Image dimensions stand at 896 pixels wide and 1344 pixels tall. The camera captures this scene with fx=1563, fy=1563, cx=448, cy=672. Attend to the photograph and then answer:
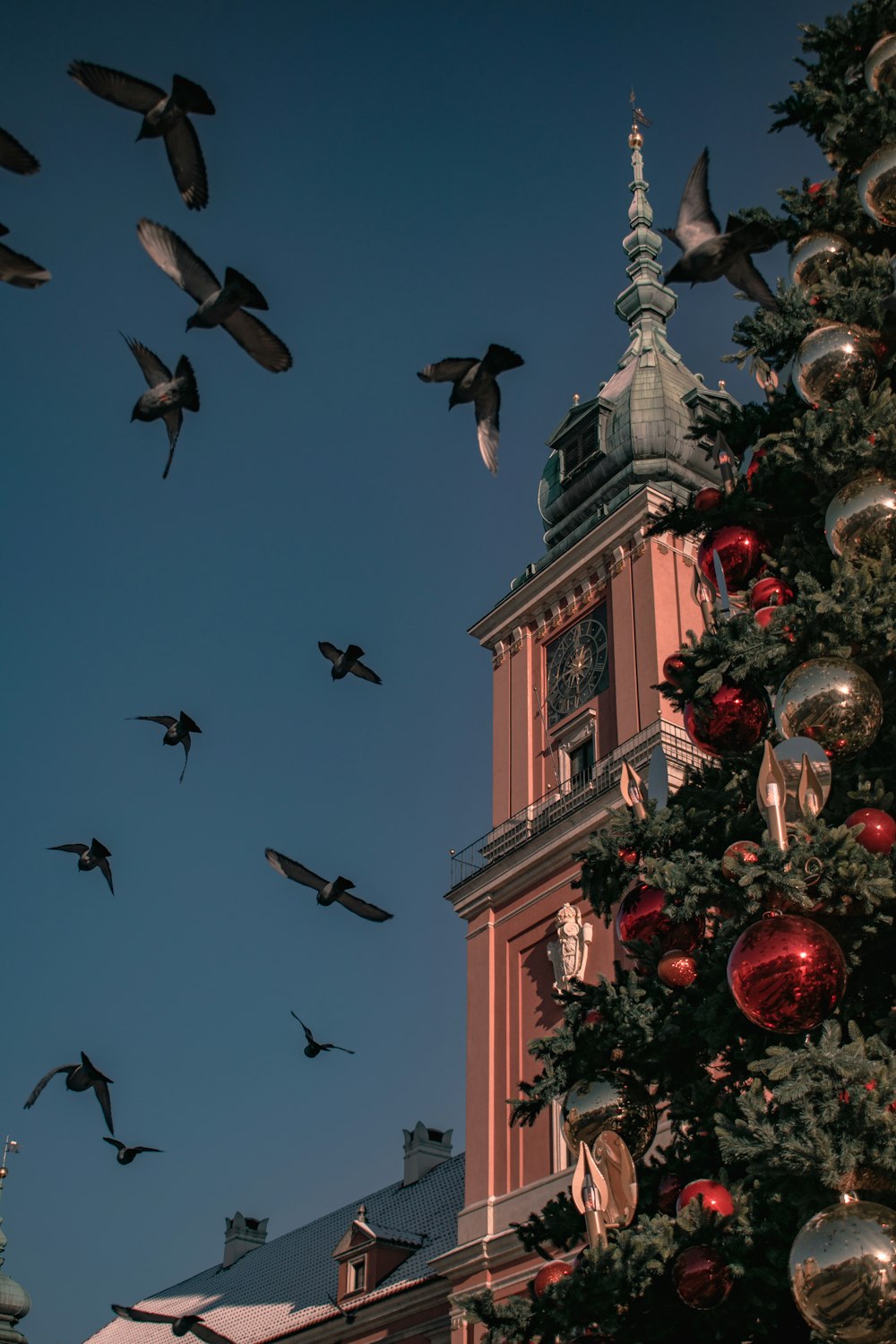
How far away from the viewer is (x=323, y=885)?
44.9 feet

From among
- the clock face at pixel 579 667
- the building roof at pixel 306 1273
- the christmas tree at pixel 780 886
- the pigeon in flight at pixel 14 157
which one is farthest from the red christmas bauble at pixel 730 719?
the building roof at pixel 306 1273

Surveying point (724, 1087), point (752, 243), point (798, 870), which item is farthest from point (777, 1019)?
point (752, 243)

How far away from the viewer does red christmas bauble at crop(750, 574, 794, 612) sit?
9.04 metres

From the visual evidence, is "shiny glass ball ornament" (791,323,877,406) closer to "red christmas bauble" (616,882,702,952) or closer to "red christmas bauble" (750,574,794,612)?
"red christmas bauble" (750,574,794,612)

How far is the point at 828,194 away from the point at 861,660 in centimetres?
344

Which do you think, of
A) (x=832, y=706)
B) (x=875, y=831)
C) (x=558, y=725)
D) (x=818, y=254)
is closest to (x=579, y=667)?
(x=558, y=725)

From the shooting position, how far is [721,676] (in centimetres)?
851

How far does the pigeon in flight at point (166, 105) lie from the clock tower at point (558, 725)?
1297 cm

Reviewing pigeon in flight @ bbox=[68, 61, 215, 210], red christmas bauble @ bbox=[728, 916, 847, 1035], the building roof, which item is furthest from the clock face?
red christmas bauble @ bbox=[728, 916, 847, 1035]

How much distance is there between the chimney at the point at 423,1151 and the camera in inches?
1334

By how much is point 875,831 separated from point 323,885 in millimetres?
7207

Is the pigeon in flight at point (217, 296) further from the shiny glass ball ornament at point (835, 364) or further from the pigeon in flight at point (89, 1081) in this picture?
the pigeon in flight at point (89, 1081)

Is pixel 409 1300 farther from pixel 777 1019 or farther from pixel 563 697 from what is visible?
pixel 777 1019

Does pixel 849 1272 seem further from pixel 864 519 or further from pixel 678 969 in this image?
pixel 864 519
